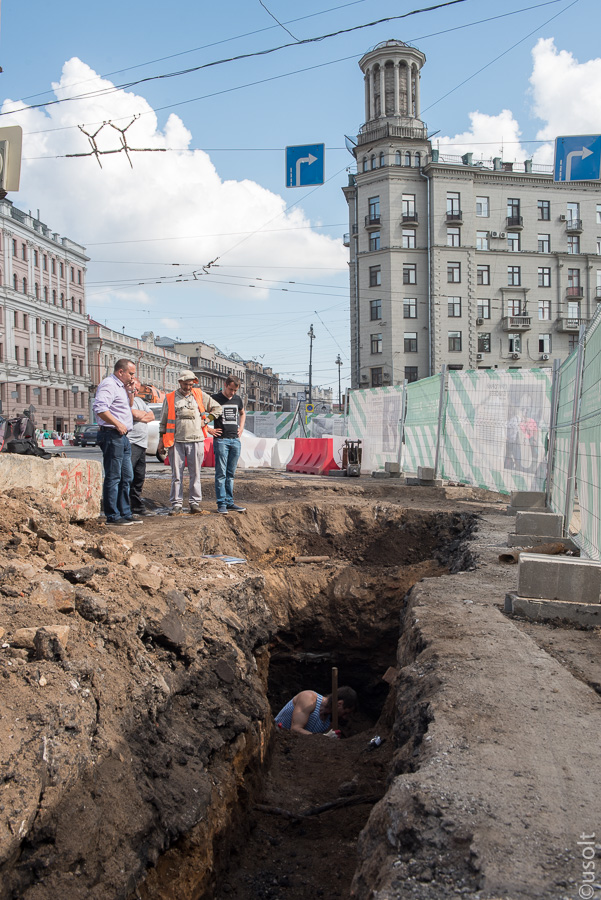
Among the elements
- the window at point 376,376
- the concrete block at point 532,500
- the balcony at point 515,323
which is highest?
the balcony at point 515,323

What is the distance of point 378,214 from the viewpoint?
1784 inches

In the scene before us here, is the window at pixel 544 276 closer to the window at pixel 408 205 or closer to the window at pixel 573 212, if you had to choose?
the window at pixel 573 212

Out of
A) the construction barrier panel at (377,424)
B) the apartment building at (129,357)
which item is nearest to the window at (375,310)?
the apartment building at (129,357)

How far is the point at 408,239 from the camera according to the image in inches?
1789

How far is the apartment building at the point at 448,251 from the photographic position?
4475 cm

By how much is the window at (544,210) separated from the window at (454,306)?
9.39 meters

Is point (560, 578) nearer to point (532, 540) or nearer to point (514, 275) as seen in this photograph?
point (532, 540)

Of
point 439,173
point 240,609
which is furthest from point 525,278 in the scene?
point 240,609

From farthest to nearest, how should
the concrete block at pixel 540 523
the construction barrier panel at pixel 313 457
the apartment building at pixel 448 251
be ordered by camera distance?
the apartment building at pixel 448 251 < the construction barrier panel at pixel 313 457 < the concrete block at pixel 540 523

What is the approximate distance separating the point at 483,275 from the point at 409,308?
641cm

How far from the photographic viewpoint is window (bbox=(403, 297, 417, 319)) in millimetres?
45062

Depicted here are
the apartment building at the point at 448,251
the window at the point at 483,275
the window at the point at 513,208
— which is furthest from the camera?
the window at the point at 513,208

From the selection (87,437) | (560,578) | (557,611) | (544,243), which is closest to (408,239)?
(544,243)

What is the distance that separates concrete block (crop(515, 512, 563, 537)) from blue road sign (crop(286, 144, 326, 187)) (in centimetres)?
974
